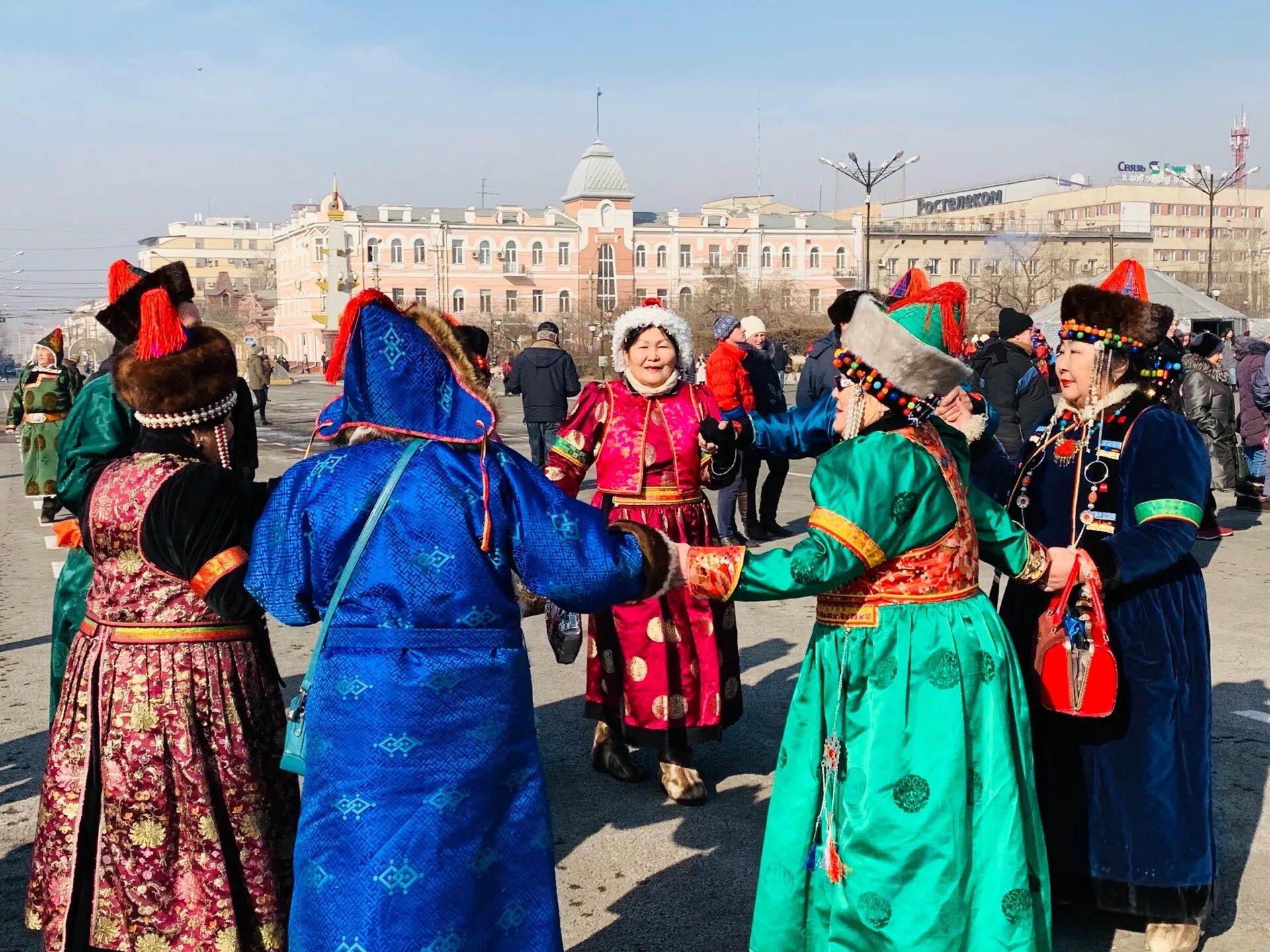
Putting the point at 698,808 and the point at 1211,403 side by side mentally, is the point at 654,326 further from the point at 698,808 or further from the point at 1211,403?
the point at 1211,403

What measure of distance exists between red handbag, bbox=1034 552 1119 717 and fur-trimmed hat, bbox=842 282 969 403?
2.04 ft

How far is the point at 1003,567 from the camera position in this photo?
→ 3129 mm

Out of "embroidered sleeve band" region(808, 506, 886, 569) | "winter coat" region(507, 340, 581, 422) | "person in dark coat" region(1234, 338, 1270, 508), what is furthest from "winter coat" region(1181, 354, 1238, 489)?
"embroidered sleeve band" region(808, 506, 886, 569)

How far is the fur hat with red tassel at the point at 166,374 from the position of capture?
3.02 metres

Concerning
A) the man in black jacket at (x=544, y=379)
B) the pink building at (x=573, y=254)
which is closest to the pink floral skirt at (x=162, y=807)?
the man in black jacket at (x=544, y=379)

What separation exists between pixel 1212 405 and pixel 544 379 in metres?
6.44

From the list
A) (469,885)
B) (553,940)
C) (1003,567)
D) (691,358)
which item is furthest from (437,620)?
(691,358)

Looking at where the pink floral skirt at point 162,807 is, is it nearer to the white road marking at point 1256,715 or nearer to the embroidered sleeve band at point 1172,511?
the embroidered sleeve band at point 1172,511

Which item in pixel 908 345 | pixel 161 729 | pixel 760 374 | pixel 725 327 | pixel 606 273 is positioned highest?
pixel 606 273

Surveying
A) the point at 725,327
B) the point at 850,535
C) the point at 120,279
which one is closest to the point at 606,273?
the point at 725,327

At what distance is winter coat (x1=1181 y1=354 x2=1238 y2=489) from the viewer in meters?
11.6

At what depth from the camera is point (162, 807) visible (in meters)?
2.99

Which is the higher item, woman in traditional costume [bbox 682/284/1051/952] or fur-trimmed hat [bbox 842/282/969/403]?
fur-trimmed hat [bbox 842/282/969/403]

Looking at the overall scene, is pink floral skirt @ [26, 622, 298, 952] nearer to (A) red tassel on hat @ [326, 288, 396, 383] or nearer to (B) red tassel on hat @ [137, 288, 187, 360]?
(B) red tassel on hat @ [137, 288, 187, 360]
